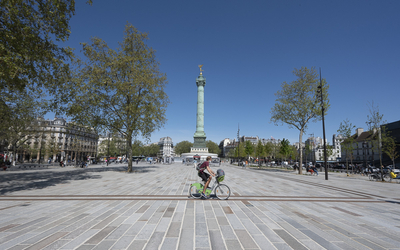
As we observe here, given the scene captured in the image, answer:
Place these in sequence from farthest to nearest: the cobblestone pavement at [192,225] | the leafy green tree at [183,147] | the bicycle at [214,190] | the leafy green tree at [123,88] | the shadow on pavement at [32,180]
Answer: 1. the leafy green tree at [183,147]
2. the leafy green tree at [123,88]
3. the shadow on pavement at [32,180]
4. the bicycle at [214,190]
5. the cobblestone pavement at [192,225]

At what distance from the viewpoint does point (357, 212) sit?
645 centimetres

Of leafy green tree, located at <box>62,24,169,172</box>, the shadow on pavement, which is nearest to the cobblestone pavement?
the shadow on pavement

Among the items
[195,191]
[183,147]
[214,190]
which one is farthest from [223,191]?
[183,147]

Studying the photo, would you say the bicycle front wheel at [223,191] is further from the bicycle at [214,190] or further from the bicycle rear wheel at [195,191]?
the bicycle rear wheel at [195,191]

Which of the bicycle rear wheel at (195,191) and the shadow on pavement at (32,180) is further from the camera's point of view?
the shadow on pavement at (32,180)

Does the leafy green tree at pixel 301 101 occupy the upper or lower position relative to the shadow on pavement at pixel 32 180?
upper

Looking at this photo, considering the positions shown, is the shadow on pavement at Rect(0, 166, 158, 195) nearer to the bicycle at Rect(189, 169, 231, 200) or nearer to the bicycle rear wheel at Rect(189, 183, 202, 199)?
the bicycle rear wheel at Rect(189, 183, 202, 199)

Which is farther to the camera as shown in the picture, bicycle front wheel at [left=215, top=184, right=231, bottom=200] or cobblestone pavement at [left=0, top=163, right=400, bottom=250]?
bicycle front wheel at [left=215, top=184, right=231, bottom=200]

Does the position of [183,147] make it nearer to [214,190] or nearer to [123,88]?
[123,88]

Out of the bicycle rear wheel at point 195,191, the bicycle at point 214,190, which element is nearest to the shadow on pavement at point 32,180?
the bicycle rear wheel at point 195,191

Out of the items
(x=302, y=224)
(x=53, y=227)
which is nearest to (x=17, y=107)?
(x=53, y=227)

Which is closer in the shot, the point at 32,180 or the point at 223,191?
the point at 223,191

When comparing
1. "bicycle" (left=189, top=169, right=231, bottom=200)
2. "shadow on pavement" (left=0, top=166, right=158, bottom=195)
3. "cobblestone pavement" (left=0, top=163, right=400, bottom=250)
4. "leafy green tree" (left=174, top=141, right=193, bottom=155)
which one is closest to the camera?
"cobblestone pavement" (left=0, top=163, right=400, bottom=250)

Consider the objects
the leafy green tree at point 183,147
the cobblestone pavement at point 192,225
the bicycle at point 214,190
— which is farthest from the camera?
the leafy green tree at point 183,147
